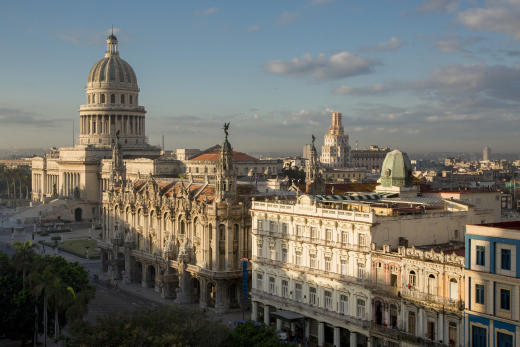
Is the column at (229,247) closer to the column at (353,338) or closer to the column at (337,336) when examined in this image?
the column at (337,336)

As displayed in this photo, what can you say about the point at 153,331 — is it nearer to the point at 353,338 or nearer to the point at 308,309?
the point at 353,338

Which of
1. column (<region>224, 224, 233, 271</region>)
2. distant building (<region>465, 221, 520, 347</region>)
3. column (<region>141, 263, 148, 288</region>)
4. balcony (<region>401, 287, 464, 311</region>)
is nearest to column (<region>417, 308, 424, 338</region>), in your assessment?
balcony (<region>401, 287, 464, 311</region>)

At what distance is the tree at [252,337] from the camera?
55938mm

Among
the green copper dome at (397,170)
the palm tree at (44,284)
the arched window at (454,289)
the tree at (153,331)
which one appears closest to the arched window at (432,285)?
the arched window at (454,289)

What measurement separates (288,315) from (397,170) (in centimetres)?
2567

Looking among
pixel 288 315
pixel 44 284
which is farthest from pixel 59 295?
pixel 288 315

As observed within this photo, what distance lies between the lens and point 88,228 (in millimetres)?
185250

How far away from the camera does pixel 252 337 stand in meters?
56.8

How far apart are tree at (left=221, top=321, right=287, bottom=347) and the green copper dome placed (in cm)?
3710

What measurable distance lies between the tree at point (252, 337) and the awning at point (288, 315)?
52.0 feet

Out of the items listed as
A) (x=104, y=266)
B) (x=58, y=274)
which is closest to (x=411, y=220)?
(x=58, y=274)

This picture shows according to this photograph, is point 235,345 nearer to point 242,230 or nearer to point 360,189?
point 242,230

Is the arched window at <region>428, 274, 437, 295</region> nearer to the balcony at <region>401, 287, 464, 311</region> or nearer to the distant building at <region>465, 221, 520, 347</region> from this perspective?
the balcony at <region>401, 287, 464, 311</region>

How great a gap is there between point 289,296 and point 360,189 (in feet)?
159
